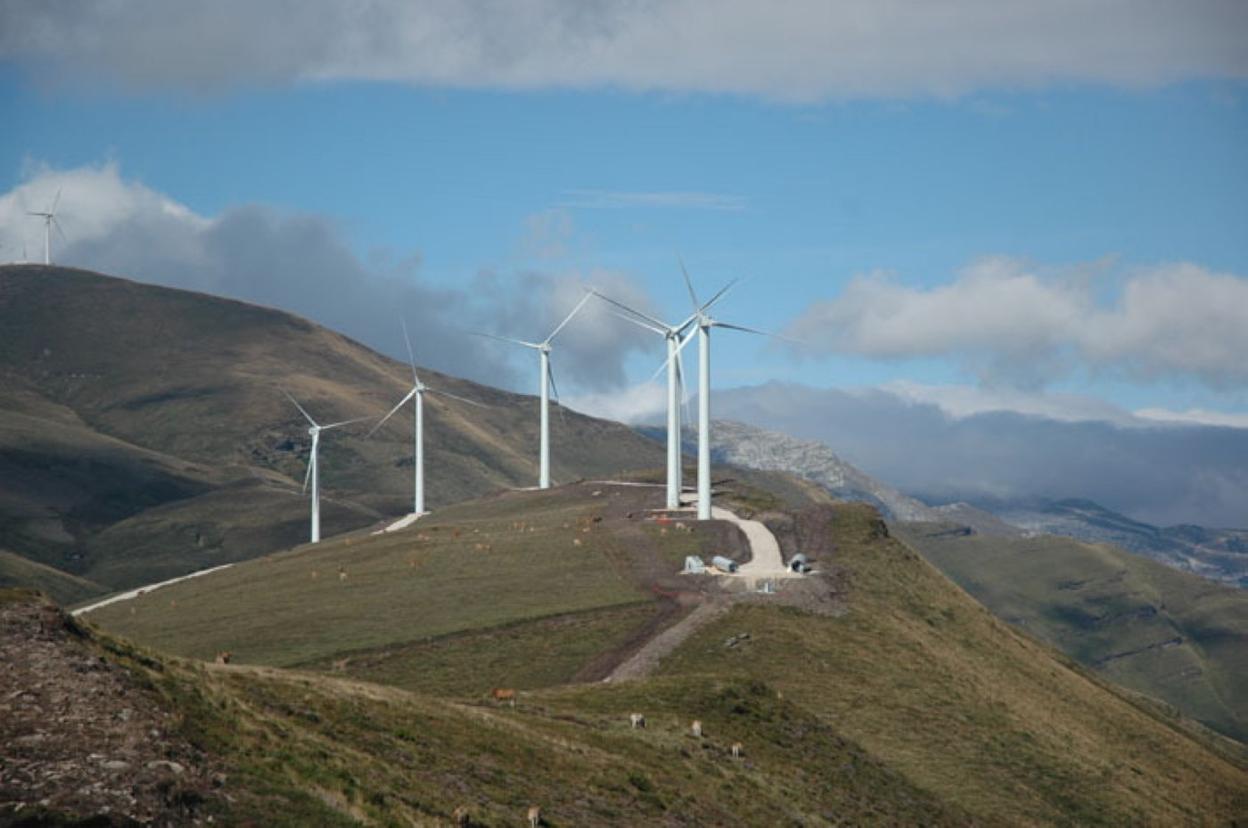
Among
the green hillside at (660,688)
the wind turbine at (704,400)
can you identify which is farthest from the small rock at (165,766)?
the wind turbine at (704,400)

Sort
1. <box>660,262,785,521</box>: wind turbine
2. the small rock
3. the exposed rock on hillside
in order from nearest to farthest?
the exposed rock on hillside, the small rock, <box>660,262,785,521</box>: wind turbine

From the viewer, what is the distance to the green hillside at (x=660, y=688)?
59.6m

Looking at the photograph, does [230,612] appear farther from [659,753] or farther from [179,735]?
[179,735]

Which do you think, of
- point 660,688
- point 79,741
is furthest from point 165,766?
point 660,688

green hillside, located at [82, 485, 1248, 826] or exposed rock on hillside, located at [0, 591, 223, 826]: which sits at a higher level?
exposed rock on hillside, located at [0, 591, 223, 826]

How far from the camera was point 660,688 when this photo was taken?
90.9m

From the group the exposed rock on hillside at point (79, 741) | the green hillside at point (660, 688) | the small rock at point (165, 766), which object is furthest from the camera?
the green hillside at point (660, 688)

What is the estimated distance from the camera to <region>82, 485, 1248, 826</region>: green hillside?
59594mm

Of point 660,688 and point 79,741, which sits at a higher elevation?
point 79,741

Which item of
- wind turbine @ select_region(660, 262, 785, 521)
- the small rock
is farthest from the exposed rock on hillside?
wind turbine @ select_region(660, 262, 785, 521)

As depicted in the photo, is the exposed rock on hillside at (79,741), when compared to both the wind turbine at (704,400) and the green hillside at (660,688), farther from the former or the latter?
the wind turbine at (704,400)

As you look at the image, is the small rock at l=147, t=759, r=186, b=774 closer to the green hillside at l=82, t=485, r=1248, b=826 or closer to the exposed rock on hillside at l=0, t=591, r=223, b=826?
the exposed rock on hillside at l=0, t=591, r=223, b=826

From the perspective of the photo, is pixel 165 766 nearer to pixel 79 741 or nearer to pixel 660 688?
pixel 79 741

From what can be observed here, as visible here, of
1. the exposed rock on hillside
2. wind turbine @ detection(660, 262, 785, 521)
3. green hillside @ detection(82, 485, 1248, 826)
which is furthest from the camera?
wind turbine @ detection(660, 262, 785, 521)
